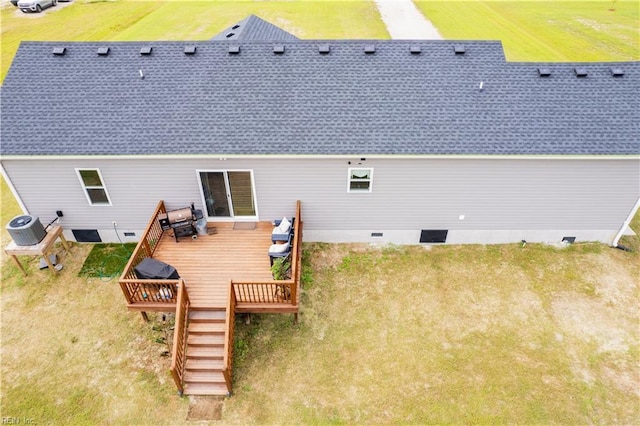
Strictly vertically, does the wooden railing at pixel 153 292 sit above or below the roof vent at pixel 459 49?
below

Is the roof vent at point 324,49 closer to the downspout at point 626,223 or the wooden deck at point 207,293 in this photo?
the wooden deck at point 207,293

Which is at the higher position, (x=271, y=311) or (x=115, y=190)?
(x=115, y=190)

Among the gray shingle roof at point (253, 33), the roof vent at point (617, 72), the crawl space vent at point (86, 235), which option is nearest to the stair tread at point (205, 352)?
the crawl space vent at point (86, 235)

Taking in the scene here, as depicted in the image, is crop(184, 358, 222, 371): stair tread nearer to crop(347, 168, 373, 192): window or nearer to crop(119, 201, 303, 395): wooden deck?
crop(119, 201, 303, 395): wooden deck

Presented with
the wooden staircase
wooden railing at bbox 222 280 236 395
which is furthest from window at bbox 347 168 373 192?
the wooden staircase

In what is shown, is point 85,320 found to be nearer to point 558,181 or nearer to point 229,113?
point 229,113

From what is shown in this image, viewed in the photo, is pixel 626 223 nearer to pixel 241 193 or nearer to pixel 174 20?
pixel 241 193

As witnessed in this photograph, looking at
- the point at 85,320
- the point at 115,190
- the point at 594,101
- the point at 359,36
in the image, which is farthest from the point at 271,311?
the point at 359,36
